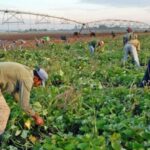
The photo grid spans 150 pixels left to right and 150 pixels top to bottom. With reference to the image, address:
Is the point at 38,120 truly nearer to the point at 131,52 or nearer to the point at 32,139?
the point at 32,139

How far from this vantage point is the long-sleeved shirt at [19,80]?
6.22 m

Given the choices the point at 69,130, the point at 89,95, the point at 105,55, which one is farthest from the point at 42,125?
the point at 105,55

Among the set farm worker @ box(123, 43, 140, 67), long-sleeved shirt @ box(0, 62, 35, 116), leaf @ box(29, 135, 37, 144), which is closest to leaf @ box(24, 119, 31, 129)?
leaf @ box(29, 135, 37, 144)

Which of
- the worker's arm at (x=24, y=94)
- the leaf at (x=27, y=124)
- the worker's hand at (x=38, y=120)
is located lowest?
the leaf at (x=27, y=124)

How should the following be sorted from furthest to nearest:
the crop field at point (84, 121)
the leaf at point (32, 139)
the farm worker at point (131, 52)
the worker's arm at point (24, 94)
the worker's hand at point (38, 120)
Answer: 1. the farm worker at point (131, 52)
2. the worker's hand at point (38, 120)
3. the leaf at point (32, 139)
4. the worker's arm at point (24, 94)
5. the crop field at point (84, 121)

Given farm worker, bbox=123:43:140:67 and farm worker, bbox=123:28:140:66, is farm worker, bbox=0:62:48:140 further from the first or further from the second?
farm worker, bbox=123:28:140:66

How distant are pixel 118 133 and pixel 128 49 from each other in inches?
354

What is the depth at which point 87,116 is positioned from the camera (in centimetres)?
695

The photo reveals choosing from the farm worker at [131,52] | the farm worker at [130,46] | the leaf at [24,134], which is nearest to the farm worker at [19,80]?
the leaf at [24,134]

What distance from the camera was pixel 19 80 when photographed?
20.6ft

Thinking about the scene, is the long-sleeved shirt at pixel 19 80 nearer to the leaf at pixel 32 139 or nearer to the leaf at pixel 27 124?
the leaf at pixel 27 124

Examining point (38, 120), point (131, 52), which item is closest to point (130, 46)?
point (131, 52)

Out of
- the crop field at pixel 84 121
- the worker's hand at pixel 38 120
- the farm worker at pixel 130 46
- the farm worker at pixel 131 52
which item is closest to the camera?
the crop field at pixel 84 121

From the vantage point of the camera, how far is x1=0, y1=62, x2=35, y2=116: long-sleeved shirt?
622 centimetres
